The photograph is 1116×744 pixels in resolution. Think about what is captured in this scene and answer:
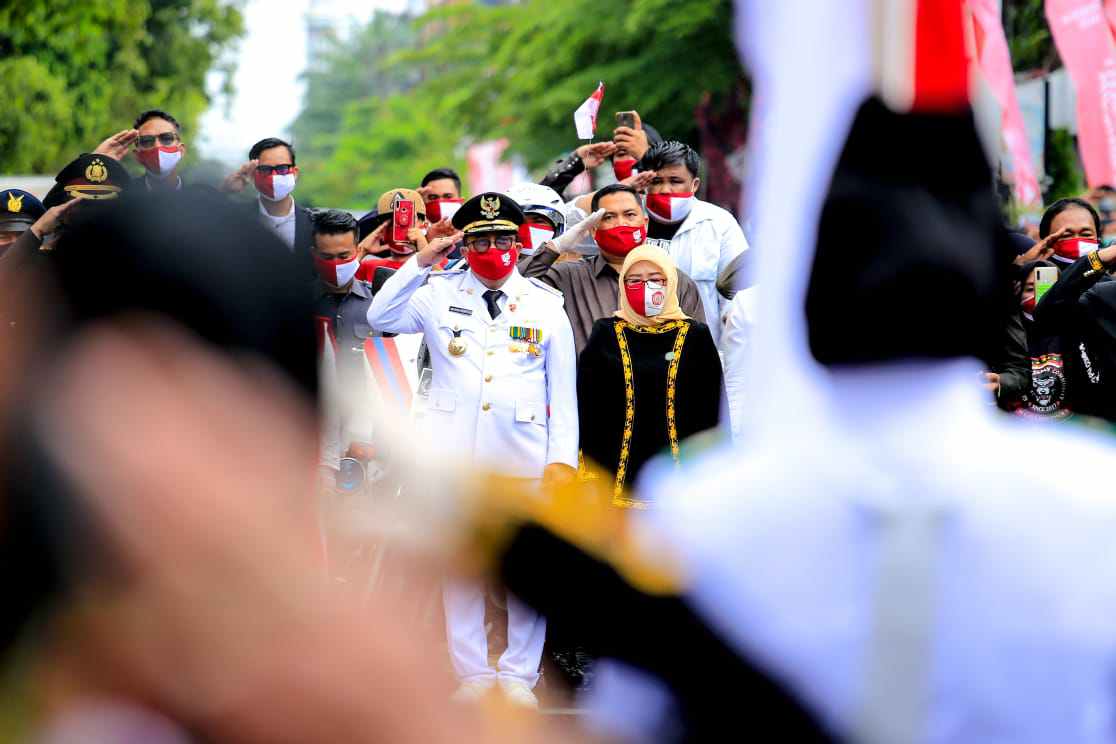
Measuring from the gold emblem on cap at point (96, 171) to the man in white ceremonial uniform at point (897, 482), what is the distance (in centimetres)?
443

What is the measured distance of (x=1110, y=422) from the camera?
7.71 meters

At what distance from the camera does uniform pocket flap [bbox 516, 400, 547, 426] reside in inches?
283

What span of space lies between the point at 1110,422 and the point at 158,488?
7.15 meters

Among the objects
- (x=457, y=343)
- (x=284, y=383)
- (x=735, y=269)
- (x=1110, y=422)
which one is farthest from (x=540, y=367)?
(x=284, y=383)

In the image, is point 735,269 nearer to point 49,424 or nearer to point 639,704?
point 639,704

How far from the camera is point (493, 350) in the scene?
7.27 metres

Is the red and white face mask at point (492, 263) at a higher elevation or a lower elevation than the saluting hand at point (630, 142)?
lower

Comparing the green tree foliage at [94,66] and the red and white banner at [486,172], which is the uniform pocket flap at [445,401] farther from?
the red and white banner at [486,172]

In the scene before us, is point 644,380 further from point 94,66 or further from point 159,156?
point 94,66

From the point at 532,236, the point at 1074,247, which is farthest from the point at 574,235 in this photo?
the point at 1074,247

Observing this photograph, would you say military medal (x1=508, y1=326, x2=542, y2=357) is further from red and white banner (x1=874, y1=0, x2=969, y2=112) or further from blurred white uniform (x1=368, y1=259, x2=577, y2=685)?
red and white banner (x1=874, y1=0, x2=969, y2=112)

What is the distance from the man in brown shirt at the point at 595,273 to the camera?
8203 mm

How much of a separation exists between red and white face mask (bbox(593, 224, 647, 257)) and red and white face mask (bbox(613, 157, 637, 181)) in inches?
49.0

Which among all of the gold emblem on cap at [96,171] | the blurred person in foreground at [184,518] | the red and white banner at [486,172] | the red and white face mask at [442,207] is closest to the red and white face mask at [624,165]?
the red and white face mask at [442,207]
